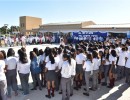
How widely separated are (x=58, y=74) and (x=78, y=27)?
103 feet

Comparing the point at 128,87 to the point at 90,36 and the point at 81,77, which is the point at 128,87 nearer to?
the point at 81,77

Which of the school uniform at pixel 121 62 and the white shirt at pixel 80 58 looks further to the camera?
the school uniform at pixel 121 62

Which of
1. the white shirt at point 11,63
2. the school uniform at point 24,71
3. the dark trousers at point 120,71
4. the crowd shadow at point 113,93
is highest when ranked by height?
the white shirt at point 11,63

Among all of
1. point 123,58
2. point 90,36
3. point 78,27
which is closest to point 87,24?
point 78,27

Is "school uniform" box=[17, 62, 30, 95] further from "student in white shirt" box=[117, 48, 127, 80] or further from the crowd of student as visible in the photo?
"student in white shirt" box=[117, 48, 127, 80]

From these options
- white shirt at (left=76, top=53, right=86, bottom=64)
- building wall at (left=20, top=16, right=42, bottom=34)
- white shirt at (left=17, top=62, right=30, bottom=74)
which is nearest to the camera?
white shirt at (left=17, top=62, right=30, bottom=74)

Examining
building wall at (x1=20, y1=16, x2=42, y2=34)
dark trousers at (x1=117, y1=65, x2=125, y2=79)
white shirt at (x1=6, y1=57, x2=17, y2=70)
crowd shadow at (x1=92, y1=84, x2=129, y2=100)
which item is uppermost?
building wall at (x1=20, y1=16, x2=42, y2=34)

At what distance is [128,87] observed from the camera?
7562 mm

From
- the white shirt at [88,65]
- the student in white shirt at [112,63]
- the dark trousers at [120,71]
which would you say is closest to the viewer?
the white shirt at [88,65]

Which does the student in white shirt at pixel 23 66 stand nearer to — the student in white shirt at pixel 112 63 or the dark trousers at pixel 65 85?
the dark trousers at pixel 65 85

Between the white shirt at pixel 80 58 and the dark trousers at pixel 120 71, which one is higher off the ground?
the white shirt at pixel 80 58

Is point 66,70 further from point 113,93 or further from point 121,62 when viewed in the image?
point 121,62

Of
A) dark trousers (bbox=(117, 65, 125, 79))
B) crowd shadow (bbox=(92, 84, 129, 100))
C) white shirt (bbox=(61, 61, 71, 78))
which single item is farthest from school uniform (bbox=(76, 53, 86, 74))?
dark trousers (bbox=(117, 65, 125, 79))

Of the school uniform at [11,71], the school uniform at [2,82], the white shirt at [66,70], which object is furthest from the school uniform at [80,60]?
the school uniform at [2,82]
